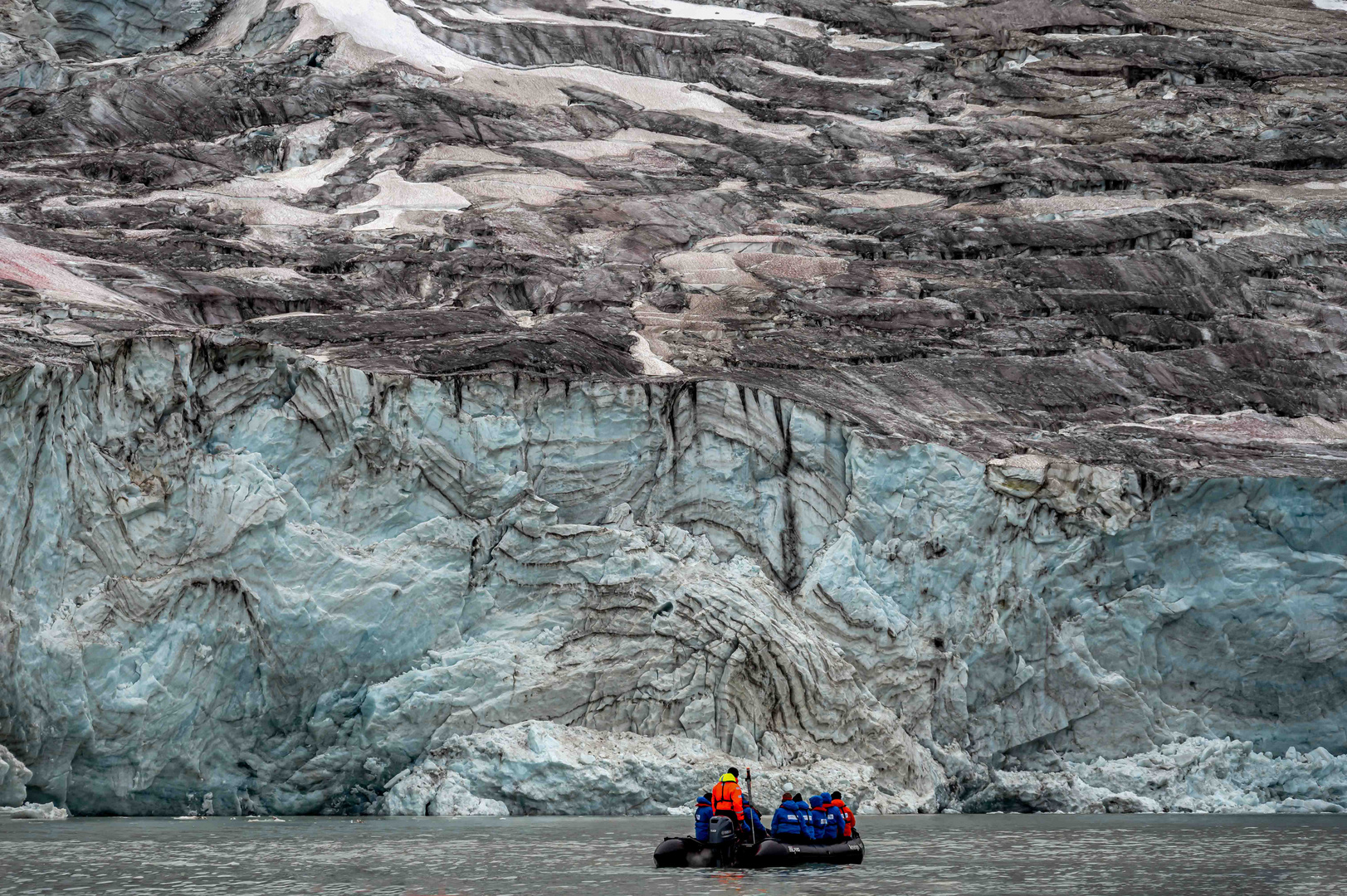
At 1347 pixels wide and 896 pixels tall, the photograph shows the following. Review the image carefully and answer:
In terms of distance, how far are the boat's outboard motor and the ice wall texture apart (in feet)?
17.2

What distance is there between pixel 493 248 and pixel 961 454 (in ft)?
42.3

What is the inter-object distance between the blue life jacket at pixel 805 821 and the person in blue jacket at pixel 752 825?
1.50 ft

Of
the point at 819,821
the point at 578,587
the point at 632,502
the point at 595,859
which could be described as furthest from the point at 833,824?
the point at 632,502

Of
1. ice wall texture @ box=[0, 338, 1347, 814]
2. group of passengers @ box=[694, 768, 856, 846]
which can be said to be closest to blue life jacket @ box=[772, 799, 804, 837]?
group of passengers @ box=[694, 768, 856, 846]

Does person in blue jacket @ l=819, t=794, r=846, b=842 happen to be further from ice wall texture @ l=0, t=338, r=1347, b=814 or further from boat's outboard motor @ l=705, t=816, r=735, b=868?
ice wall texture @ l=0, t=338, r=1347, b=814

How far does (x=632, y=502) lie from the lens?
990 inches

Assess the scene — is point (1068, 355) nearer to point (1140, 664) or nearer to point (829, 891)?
point (1140, 664)

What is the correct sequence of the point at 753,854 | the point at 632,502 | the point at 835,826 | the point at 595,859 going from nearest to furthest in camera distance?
the point at 595,859
the point at 753,854
the point at 835,826
the point at 632,502

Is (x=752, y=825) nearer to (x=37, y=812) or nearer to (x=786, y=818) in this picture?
(x=786, y=818)

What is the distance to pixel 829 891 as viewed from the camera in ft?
49.2

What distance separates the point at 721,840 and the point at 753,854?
432 mm

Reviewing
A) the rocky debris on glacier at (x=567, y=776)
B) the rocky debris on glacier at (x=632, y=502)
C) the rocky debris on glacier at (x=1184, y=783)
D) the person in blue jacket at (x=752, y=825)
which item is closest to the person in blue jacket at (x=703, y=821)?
the person in blue jacket at (x=752, y=825)

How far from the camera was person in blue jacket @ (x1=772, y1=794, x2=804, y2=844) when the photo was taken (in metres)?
17.9

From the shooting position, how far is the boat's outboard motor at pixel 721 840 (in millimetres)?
17406
